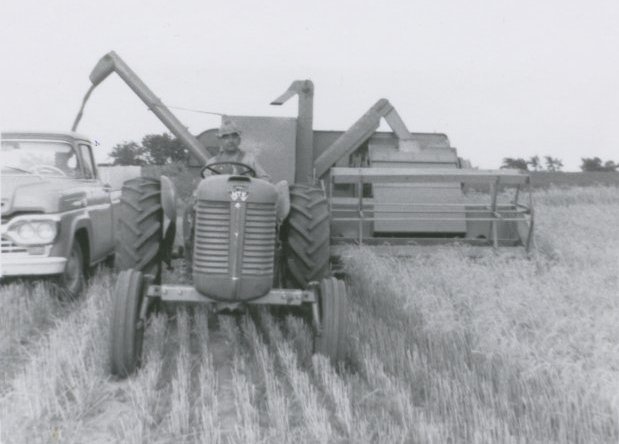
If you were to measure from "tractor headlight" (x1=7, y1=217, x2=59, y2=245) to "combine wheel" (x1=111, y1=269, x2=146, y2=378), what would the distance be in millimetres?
2002

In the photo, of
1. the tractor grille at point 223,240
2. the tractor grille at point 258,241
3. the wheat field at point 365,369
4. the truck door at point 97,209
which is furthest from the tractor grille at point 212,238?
the truck door at point 97,209

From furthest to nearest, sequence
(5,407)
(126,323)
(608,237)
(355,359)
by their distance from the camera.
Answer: (608,237) → (355,359) → (126,323) → (5,407)

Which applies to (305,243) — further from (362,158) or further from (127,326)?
(362,158)

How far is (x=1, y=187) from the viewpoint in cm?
686

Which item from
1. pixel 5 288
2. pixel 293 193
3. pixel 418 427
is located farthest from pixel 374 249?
pixel 418 427

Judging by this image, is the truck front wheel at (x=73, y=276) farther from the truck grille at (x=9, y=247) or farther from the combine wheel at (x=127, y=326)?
the combine wheel at (x=127, y=326)

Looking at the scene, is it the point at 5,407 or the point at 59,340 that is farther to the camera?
the point at 59,340

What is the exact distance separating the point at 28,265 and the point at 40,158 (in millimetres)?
1763

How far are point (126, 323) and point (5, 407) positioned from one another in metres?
0.94

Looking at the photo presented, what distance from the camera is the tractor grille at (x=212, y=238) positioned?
504cm

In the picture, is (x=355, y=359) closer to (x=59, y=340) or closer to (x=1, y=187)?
(x=59, y=340)

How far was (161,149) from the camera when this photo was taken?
36875 mm

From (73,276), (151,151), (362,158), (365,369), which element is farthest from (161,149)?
A: (365,369)

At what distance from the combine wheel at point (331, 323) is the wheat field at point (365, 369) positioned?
0.12 meters
